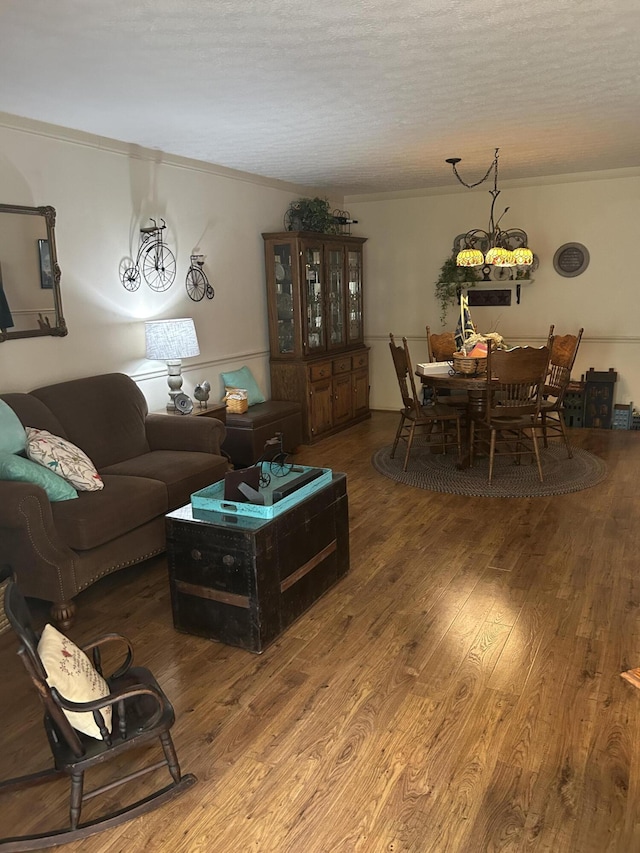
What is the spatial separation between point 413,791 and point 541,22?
2786 mm

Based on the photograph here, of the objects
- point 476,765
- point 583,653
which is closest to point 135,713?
point 476,765

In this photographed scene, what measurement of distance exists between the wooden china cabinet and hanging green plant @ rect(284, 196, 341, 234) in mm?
169

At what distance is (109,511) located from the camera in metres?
3.09

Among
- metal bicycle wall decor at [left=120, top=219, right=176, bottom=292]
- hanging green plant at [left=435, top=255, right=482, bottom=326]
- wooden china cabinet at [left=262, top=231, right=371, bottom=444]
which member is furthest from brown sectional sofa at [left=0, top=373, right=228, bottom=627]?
hanging green plant at [left=435, top=255, right=482, bottom=326]

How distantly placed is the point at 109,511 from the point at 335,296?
4.07 m

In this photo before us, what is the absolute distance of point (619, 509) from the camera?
4234 mm

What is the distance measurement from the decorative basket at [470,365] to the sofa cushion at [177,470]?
2.10 meters

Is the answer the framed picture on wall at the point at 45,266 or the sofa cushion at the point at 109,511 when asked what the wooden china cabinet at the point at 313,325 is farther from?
the sofa cushion at the point at 109,511

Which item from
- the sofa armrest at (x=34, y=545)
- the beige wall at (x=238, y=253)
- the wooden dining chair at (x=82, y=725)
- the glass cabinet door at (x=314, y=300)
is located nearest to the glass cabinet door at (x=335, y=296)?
the glass cabinet door at (x=314, y=300)

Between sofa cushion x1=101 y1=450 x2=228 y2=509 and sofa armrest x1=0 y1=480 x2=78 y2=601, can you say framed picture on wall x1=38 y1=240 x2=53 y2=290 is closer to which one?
sofa cushion x1=101 y1=450 x2=228 y2=509

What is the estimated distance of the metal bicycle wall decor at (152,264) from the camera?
4.56 meters

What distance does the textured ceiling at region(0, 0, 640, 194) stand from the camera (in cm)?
235

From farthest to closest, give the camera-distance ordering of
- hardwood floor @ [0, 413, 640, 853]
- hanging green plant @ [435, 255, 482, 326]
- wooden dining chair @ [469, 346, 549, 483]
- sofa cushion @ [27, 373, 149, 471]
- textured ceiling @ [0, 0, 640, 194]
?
hanging green plant @ [435, 255, 482, 326], wooden dining chair @ [469, 346, 549, 483], sofa cushion @ [27, 373, 149, 471], textured ceiling @ [0, 0, 640, 194], hardwood floor @ [0, 413, 640, 853]

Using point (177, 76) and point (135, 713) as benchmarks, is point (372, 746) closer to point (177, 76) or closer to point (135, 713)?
point (135, 713)
